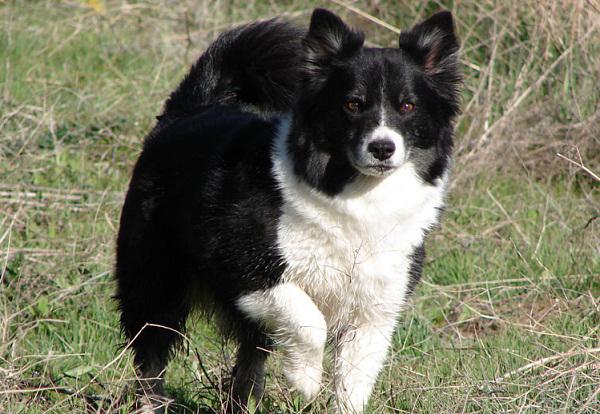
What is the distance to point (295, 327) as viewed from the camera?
3559mm

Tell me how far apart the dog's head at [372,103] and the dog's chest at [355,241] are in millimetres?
81

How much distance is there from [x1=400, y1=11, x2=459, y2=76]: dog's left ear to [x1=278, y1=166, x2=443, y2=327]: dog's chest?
47 centimetres

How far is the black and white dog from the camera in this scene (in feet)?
11.7

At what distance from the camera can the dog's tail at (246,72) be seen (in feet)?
14.3

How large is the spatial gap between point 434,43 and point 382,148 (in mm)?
619

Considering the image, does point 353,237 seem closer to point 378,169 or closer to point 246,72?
point 378,169

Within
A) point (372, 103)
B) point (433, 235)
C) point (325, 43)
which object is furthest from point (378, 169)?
point (433, 235)

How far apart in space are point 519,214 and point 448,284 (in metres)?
0.89

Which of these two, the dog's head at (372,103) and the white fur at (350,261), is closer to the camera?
the dog's head at (372,103)

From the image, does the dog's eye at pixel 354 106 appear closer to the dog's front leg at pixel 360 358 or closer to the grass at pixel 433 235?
the dog's front leg at pixel 360 358

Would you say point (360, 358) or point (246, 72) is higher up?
point (246, 72)

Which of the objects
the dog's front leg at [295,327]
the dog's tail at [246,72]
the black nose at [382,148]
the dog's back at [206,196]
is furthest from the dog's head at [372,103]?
the dog's tail at [246,72]

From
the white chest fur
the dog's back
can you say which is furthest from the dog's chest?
the dog's back

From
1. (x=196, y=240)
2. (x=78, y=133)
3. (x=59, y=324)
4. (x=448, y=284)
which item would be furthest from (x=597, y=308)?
(x=78, y=133)
